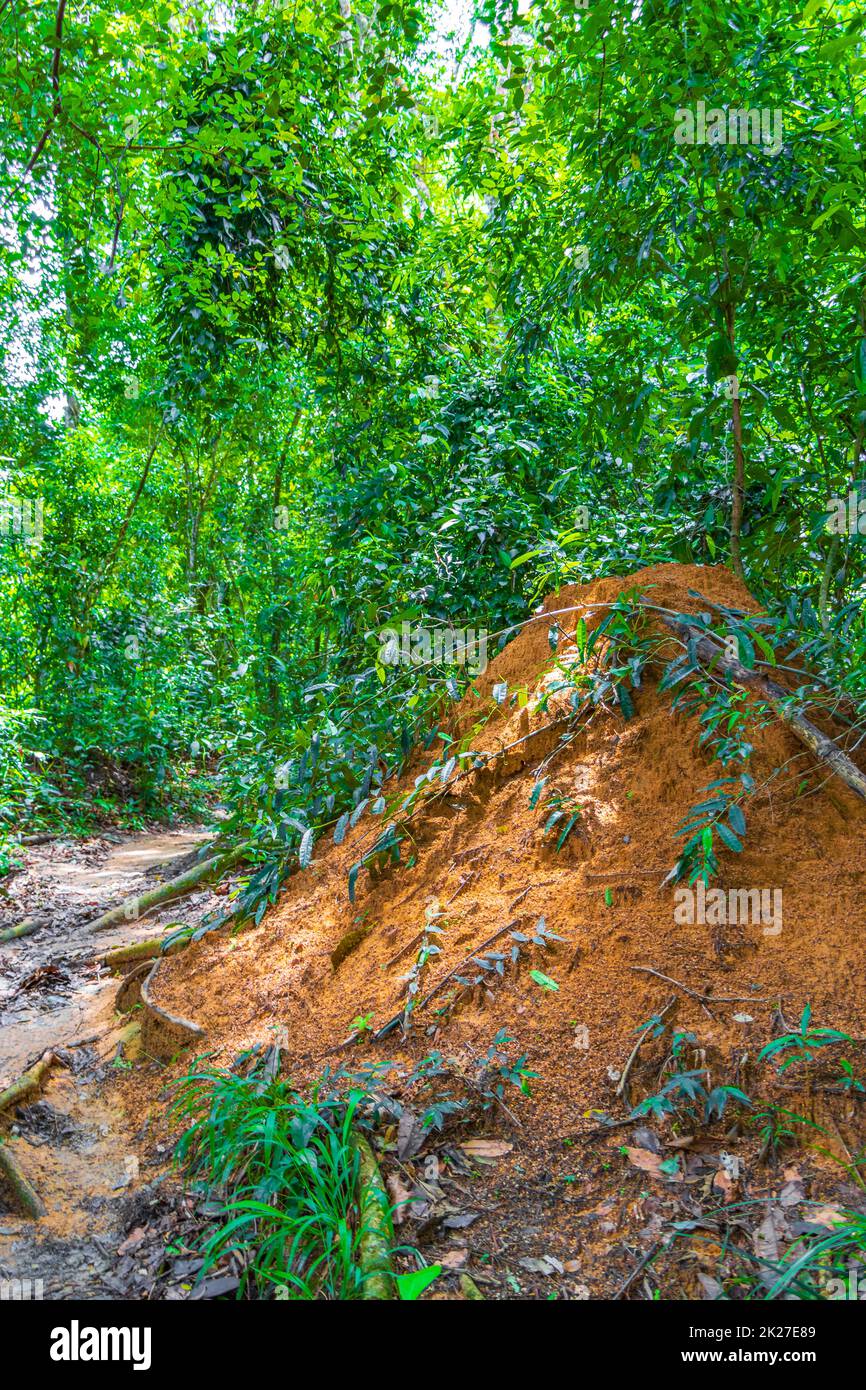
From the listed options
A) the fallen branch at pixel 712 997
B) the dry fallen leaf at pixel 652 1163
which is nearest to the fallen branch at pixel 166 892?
the fallen branch at pixel 712 997

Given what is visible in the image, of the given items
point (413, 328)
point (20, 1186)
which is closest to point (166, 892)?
point (20, 1186)

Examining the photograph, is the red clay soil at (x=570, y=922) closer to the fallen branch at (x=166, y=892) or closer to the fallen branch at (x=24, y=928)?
the fallen branch at (x=166, y=892)

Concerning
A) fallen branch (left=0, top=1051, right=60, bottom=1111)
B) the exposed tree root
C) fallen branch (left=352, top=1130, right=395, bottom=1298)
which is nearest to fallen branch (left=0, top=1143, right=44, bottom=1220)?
fallen branch (left=0, top=1051, right=60, bottom=1111)

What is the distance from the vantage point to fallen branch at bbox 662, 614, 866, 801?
2.69 m

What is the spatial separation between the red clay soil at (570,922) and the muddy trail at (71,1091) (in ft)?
1.38

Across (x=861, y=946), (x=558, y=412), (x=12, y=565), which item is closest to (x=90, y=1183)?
(x=861, y=946)

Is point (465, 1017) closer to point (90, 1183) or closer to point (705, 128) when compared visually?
point (90, 1183)

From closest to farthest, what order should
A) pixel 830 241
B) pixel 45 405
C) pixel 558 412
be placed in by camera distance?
pixel 830 241 < pixel 558 412 < pixel 45 405

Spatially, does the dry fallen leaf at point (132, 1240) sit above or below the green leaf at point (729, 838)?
below

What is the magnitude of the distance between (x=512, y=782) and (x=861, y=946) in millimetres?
1397

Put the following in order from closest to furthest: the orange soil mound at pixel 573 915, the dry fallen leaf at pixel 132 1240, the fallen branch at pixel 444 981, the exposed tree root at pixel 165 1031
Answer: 1. the dry fallen leaf at pixel 132 1240
2. the orange soil mound at pixel 573 915
3. the fallen branch at pixel 444 981
4. the exposed tree root at pixel 165 1031

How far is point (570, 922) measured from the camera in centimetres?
270

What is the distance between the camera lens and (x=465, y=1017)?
2.60 metres

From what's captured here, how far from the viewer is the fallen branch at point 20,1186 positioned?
8.09 feet
